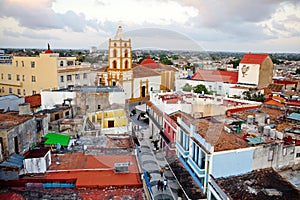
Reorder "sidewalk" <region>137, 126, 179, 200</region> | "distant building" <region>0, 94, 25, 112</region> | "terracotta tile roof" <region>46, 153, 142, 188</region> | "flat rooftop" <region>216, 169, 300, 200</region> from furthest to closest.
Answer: "distant building" <region>0, 94, 25, 112</region> → "sidewalk" <region>137, 126, 179, 200</region> → "terracotta tile roof" <region>46, 153, 142, 188</region> → "flat rooftop" <region>216, 169, 300, 200</region>

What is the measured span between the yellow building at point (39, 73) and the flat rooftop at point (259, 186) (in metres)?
21.5

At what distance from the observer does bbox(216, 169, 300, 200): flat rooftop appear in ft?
26.9

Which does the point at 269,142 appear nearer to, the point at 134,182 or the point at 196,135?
the point at 196,135

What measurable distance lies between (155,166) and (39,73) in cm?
1731

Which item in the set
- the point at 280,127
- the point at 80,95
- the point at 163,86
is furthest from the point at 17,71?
the point at 280,127

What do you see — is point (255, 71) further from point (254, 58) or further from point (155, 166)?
point (155, 166)

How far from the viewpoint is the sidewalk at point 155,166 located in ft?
42.5

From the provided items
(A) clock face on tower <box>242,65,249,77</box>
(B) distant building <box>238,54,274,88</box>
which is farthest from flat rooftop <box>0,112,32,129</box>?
(A) clock face on tower <box>242,65,249,77</box>

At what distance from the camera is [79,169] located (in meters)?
9.23

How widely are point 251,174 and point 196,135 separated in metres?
2.46

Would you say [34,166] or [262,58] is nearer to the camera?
[34,166]

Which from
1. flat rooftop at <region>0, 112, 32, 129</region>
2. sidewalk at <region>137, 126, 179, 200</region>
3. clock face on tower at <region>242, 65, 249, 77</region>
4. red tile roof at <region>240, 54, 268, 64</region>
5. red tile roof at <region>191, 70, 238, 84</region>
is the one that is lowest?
sidewalk at <region>137, 126, 179, 200</region>

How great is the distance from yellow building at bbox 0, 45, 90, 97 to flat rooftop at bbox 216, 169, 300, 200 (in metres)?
21.5

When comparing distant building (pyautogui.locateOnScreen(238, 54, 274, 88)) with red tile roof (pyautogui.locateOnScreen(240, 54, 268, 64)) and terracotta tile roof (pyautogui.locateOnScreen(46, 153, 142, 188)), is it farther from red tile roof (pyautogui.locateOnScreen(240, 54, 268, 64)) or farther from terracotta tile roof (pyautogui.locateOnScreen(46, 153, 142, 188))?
terracotta tile roof (pyautogui.locateOnScreen(46, 153, 142, 188))
